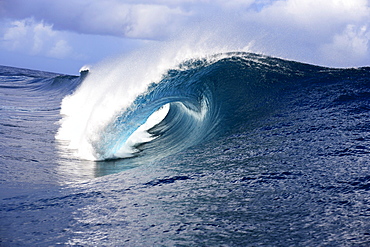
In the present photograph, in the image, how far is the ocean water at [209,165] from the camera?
3.08 metres

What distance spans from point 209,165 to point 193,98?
4060mm

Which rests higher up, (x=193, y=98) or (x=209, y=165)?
(x=193, y=98)

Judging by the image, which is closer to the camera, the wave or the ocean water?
the ocean water

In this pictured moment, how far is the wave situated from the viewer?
23.2 ft

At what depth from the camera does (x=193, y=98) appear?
8750 mm

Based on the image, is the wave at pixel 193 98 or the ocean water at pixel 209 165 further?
the wave at pixel 193 98

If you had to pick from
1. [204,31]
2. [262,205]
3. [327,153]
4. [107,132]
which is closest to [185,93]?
[204,31]

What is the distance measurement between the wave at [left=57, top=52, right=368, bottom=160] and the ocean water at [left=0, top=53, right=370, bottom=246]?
0.09 feet

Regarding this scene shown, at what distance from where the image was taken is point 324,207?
312 cm

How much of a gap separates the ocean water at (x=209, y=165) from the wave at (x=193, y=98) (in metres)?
0.03

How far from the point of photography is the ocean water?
308 cm

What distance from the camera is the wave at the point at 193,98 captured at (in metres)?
7.07

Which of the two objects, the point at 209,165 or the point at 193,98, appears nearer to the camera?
the point at 209,165

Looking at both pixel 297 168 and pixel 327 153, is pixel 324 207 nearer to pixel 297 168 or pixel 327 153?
pixel 297 168
